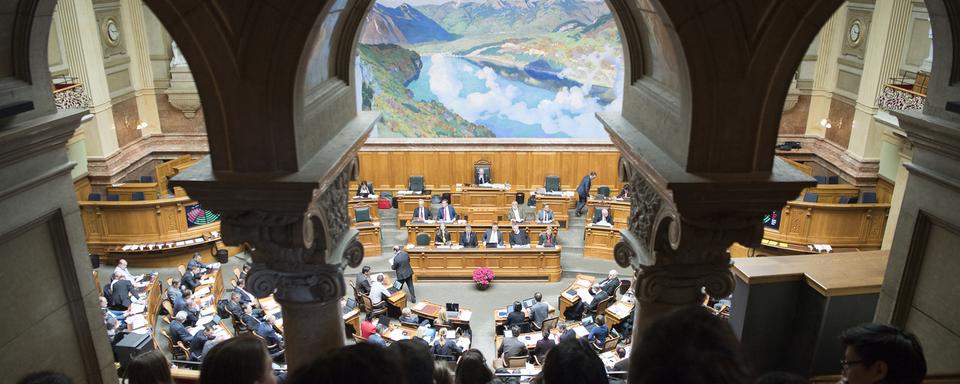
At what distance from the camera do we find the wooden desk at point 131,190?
567 inches

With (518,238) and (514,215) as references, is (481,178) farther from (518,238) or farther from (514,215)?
(518,238)

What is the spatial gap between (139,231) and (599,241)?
1016 cm

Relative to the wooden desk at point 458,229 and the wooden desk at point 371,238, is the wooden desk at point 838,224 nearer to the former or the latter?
the wooden desk at point 458,229

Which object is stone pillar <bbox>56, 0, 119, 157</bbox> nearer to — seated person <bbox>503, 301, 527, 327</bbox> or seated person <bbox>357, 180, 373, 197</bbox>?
seated person <bbox>357, 180, 373, 197</bbox>

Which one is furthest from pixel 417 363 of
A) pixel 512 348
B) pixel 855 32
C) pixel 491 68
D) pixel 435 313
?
pixel 491 68

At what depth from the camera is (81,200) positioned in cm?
1398

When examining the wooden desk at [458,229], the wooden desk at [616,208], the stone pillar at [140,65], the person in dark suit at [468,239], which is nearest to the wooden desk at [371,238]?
the wooden desk at [458,229]

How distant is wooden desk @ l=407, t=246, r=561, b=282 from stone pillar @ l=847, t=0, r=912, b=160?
25.2ft

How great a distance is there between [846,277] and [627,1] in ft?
11.0

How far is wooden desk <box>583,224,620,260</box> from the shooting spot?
1403cm

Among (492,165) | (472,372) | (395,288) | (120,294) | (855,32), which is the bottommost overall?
(395,288)

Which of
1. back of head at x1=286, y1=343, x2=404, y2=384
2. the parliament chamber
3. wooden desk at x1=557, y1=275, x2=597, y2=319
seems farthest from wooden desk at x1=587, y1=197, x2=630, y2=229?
back of head at x1=286, y1=343, x2=404, y2=384

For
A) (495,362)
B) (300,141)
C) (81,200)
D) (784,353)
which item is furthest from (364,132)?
(81,200)

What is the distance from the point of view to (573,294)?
38.5 ft
